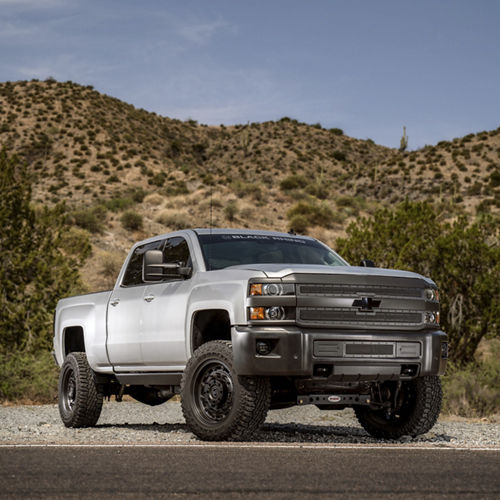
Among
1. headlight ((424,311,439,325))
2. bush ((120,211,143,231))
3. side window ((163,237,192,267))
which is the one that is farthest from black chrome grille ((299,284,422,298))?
bush ((120,211,143,231))

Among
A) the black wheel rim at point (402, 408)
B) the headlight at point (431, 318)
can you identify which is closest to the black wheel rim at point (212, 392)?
the black wheel rim at point (402, 408)

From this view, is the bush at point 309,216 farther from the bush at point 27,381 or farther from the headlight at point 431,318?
the headlight at point 431,318

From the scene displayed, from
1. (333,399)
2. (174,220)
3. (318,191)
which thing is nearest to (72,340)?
(333,399)

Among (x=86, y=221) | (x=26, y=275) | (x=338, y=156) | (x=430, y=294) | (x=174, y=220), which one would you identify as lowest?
(x=26, y=275)

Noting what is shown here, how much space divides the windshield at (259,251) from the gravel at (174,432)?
6.29 feet

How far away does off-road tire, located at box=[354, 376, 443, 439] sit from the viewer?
9320 millimetres

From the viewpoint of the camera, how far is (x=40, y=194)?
52.7 meters

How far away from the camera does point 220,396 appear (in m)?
8.51

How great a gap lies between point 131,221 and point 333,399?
33631 millimetres

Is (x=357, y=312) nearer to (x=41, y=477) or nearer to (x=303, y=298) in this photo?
(x=303, y=298)

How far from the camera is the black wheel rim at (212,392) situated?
8.47 meters

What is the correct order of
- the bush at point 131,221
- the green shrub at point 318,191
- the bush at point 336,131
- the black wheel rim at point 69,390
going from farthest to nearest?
the bush at point 336,131
the green shrub at point 318,191
the bush at point 131,221
the black wheel rim at point 69,390

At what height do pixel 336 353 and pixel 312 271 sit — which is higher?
pixel 312 271

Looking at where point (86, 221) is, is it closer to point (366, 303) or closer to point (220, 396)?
point (220, 396)
